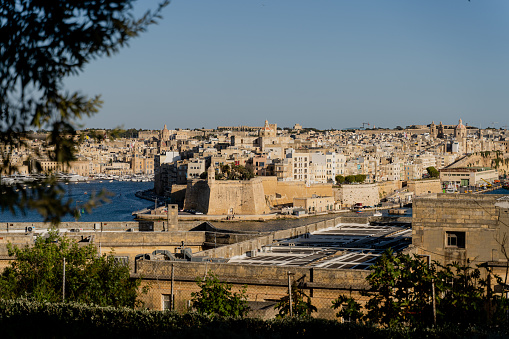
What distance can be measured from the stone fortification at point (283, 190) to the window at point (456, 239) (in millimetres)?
40244

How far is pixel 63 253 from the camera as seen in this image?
661 centimetres

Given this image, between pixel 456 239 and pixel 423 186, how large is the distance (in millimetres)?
57110

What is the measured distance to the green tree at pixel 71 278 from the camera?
612cm

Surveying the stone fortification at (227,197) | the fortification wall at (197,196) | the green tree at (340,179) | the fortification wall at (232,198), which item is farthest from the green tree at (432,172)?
the fortification wall at (197,196)

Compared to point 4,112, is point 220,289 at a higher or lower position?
lower

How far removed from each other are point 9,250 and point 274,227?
101ft

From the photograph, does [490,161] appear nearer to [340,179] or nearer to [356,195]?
[340,179]

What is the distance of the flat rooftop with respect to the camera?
7.59m

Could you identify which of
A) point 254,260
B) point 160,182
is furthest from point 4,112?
point 160,182

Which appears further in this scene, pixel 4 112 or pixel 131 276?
pixel 131 276

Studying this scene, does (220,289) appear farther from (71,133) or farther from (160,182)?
(160,182)

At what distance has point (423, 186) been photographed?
205 feet

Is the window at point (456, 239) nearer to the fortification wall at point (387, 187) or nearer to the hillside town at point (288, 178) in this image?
the hillside town at point (288, 178)

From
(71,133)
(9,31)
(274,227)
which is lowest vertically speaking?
(274,227)
